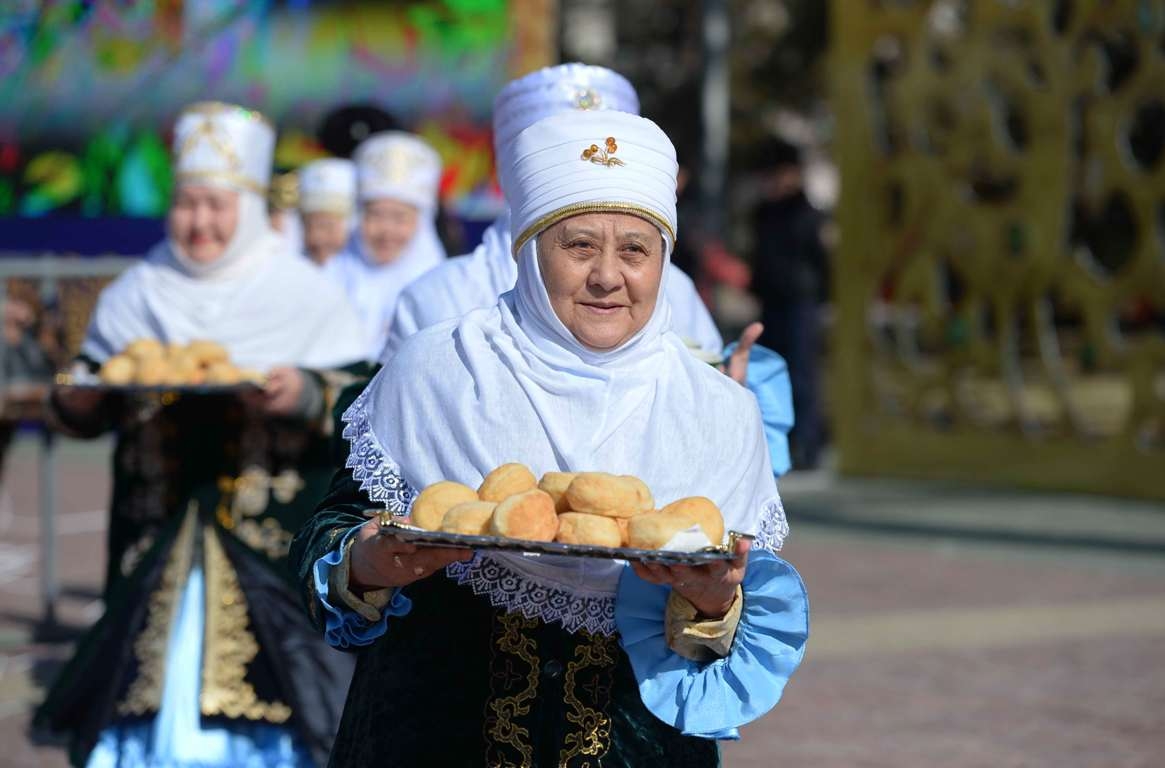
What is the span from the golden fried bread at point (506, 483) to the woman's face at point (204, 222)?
2994 millimetres

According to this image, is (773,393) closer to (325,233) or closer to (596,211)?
(596,211)

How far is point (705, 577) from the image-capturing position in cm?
257

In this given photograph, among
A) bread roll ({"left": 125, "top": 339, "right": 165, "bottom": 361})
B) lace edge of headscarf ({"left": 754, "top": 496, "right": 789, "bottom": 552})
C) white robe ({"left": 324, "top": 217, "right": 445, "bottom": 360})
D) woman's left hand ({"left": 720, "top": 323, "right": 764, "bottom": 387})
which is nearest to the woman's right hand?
lace edge of headscarf ({"left": 754, "top": 496, "right": 789, "bottom": 552})

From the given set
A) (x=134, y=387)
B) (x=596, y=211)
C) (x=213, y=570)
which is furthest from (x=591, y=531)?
(x=213, y=570)

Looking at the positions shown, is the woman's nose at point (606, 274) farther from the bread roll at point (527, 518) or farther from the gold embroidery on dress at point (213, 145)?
the gold embroidery on dress at point (213, 145)

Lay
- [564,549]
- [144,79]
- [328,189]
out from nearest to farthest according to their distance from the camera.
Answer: [564,549] < [328,189] < [144,79]

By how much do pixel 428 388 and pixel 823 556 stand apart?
6.75 m

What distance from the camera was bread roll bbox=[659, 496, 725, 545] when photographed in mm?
2549

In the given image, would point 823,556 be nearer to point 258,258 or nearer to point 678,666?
point 258,258

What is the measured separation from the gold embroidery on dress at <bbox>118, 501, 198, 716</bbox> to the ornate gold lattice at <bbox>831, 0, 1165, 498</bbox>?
715 centimetres

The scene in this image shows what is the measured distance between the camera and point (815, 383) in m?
13.1

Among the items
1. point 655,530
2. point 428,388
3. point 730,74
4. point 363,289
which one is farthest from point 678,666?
point 730,74

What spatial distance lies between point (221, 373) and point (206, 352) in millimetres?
184

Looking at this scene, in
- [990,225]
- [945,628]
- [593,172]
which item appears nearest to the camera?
[593,172]
